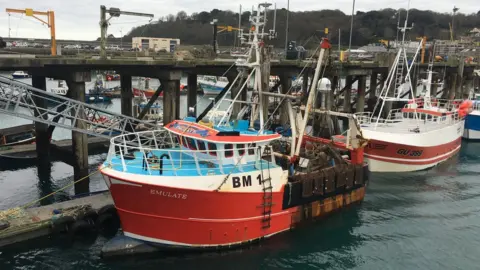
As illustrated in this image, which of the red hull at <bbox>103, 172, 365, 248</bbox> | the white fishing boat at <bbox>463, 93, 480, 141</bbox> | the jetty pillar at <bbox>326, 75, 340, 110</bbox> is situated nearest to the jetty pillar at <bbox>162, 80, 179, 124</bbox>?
A: the red hull at <bbox>103, 172, 365, 248</bbox>

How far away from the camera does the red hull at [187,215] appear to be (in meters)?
15.5

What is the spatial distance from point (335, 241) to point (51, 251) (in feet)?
41.0

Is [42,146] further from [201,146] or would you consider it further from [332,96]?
[332,96]

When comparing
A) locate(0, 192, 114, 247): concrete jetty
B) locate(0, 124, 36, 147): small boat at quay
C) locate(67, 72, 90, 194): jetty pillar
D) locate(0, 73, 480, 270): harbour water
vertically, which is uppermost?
locate(67, 72, 90, 194): jetty pillar

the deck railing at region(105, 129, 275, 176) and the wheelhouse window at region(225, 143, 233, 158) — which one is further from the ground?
the wheelhouse window at region(225, 143, 233, 158)

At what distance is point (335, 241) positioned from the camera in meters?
18.9

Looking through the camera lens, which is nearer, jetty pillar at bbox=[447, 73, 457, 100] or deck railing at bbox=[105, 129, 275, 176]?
deck railing at bbox=[105, 129, 275, 176]

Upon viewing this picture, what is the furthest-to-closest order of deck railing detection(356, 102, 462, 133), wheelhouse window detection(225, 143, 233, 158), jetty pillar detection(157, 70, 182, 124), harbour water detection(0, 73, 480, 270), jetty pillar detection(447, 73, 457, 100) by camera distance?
jetty pillar detection(447, 73, 457, 100) < deck railing detection(356, 102, 462, 133) < jetty pillar detection(157, 70, 182, 124) < wheelhouse window detection(225, 143, 233, 158) < harbour water detection(0, 73, 480, 270)

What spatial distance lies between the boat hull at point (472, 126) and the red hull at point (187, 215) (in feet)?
108

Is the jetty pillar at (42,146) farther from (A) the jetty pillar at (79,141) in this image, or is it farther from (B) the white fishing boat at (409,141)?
(B) the white fishing boat at (409,141)

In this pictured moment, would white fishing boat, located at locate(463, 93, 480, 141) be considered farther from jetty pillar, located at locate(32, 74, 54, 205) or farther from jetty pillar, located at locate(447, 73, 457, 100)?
jetty pillar, located at locate(32, 74, 54, 205)

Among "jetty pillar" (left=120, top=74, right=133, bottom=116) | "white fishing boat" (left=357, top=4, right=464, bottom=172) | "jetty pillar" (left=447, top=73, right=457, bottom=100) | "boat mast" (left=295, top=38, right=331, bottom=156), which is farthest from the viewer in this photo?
"jetty pillar" (left=447, top=73, right=457, bottom=100)

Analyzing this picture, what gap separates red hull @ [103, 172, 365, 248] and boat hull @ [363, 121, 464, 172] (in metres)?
13.6

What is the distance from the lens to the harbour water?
16.3 meters
